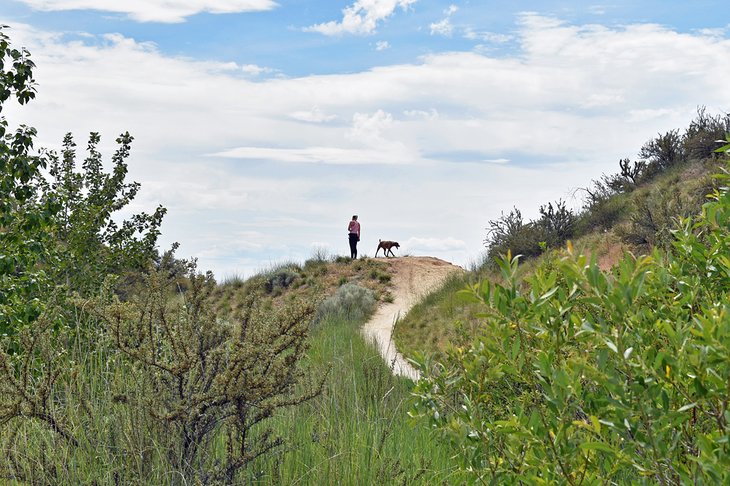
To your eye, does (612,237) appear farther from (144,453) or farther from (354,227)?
(144,453)

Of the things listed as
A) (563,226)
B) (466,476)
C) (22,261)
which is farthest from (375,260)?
(466,476)

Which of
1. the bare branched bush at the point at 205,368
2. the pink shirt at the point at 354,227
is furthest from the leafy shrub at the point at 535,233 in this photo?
the bare branched bush at the point at 205,368

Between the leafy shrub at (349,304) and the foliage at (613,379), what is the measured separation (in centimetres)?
1571

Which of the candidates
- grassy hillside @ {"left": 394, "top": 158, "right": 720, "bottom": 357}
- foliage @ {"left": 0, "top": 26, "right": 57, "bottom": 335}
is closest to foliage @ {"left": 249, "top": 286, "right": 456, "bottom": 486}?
foliage @ {"left": 0, "top": 26, "right": 57, "bottom": 335}

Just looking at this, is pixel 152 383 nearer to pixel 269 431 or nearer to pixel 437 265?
pixel 269 431

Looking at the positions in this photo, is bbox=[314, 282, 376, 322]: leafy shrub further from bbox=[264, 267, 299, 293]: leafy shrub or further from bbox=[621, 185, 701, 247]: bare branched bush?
bbox=[621, 185, 701, 247]: bare branched bush

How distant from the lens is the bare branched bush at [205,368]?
4.72 m

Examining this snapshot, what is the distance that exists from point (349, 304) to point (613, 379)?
63.0ft

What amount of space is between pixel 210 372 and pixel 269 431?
0.57m

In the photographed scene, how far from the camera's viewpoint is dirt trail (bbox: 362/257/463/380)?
19734 mm

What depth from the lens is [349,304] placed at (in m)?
21.4

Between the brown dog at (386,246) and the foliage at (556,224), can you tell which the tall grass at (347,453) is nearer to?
the foliage at (556,224)

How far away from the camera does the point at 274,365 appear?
15.9 ft

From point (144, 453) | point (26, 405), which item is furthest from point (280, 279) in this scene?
point (26, 405)
